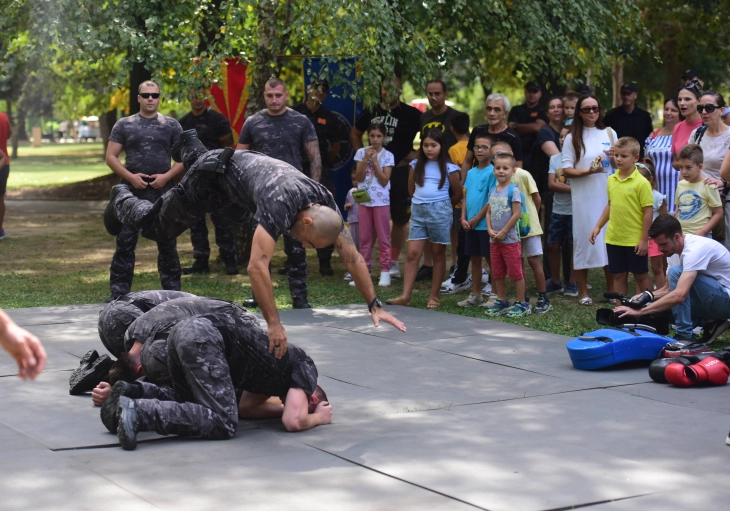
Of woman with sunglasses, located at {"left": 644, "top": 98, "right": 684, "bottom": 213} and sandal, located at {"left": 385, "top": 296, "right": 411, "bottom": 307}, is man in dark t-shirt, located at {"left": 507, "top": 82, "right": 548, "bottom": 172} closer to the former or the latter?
woman with sunglasses, located at {"left": 644, "top": 98, "right": 684, "bottom": 213}

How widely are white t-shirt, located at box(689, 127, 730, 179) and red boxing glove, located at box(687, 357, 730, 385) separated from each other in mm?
2873

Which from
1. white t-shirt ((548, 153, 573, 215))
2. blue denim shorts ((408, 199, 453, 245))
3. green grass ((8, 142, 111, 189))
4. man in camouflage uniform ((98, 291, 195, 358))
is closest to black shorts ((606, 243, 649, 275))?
white t-shirt ((548, 153, 573, 215))

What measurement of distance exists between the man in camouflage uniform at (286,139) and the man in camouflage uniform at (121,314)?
301 cm

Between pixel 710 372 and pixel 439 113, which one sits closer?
pixel 710 372

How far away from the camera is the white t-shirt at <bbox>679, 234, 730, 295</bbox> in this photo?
24.0 ft

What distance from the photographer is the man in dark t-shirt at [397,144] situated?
1122 cm

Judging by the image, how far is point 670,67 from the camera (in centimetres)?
2517

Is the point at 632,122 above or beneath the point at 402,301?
above

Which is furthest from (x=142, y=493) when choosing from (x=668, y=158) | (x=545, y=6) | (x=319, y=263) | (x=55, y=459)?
(x=545, y=6)

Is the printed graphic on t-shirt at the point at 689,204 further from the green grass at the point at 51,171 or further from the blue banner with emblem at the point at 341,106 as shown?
the green grass at the point at 51,171

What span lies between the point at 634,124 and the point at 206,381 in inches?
292

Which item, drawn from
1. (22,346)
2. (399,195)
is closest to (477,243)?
(399,195)

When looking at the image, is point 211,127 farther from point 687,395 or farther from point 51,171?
point 51,171

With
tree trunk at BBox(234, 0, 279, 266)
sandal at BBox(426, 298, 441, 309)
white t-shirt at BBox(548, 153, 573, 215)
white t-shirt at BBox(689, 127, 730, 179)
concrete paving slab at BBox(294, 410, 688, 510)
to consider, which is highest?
tree trunk at BBox(234, 0, 279, 266)
